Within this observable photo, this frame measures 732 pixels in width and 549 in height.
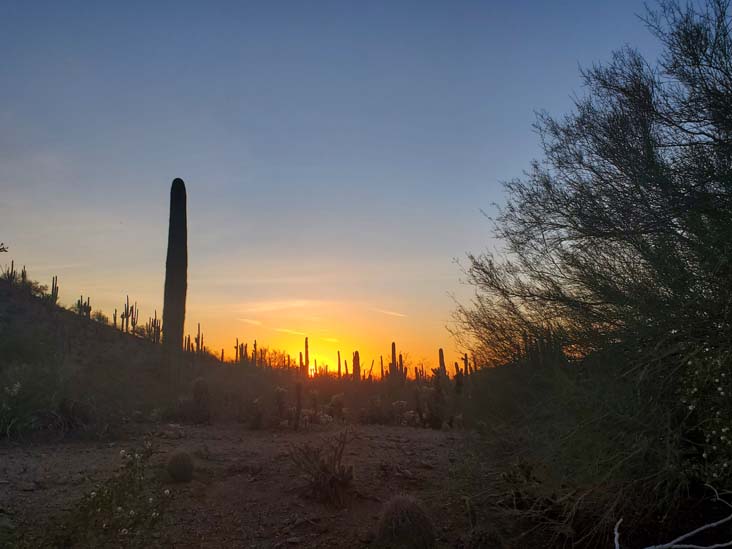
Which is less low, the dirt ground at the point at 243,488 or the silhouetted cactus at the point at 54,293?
the silhouetted cactus at the point at 54,293

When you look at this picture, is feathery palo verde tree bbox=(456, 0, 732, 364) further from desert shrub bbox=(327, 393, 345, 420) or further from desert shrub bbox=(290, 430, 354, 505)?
desert shrub bbox=(327, 393, 345, 420)

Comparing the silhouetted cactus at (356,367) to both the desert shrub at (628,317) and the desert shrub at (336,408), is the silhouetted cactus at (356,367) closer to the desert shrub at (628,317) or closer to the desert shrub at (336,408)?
the desert shrub at (336,408)

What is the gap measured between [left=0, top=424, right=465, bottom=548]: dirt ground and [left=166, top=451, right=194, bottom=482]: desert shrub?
11cm

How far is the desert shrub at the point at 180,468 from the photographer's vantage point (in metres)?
9.16

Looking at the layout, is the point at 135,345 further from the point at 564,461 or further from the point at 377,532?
the point at 564,461

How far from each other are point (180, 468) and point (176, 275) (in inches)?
414

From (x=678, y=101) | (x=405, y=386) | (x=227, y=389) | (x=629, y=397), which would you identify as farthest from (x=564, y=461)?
(x=405, y=386)

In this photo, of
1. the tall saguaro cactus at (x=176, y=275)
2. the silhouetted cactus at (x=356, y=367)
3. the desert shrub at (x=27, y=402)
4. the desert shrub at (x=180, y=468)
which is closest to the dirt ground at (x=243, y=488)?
the desert shrub at (x=180, y=468)

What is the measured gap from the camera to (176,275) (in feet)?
61.9

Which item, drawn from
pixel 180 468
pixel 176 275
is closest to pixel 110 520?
pixel 180 468

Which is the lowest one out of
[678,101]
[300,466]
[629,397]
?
[300,466]

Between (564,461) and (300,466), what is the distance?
3.95m

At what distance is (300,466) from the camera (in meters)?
9.30

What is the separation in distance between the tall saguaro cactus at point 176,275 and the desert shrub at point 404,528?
12.1 meters
